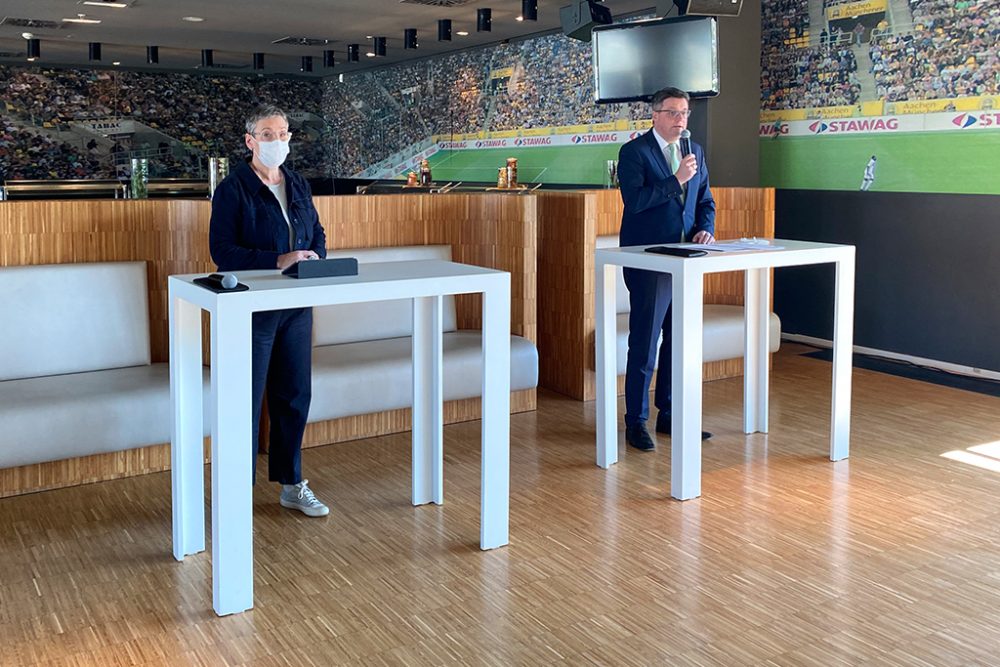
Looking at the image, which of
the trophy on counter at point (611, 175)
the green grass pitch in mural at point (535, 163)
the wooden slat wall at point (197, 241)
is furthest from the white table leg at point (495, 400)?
the green grass pitch in mural at point (535, 163)

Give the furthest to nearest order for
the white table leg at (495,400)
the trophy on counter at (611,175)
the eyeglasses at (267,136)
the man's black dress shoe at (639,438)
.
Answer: the trophy on counter at (611,175), the man's black dress shoe at (639,438), the eyeglasses at (267,136), the white table leg at (495,400)

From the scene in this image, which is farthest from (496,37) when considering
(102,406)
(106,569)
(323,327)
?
(106,569)

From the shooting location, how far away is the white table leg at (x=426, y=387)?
12.1 feet

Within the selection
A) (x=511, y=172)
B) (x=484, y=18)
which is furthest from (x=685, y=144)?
(x=484, y=18)

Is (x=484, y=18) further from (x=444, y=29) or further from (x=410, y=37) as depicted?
(x=410, y=37)

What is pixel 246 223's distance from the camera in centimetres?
351

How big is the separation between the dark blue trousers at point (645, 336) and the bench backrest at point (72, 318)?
2.14 m

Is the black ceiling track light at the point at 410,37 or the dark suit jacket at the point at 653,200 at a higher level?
the black ceiling track light at the point at 410,37

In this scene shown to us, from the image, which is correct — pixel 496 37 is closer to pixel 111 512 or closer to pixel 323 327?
pixel 323 327

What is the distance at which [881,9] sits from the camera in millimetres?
6590

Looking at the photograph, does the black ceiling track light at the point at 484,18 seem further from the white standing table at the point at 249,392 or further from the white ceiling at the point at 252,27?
the white standing table at the point at 249,392

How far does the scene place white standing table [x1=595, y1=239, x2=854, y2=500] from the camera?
3.81 meters

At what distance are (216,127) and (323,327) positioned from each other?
9.97 meters

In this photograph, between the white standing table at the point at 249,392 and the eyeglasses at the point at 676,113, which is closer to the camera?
the white standing table at the point at 249,392
